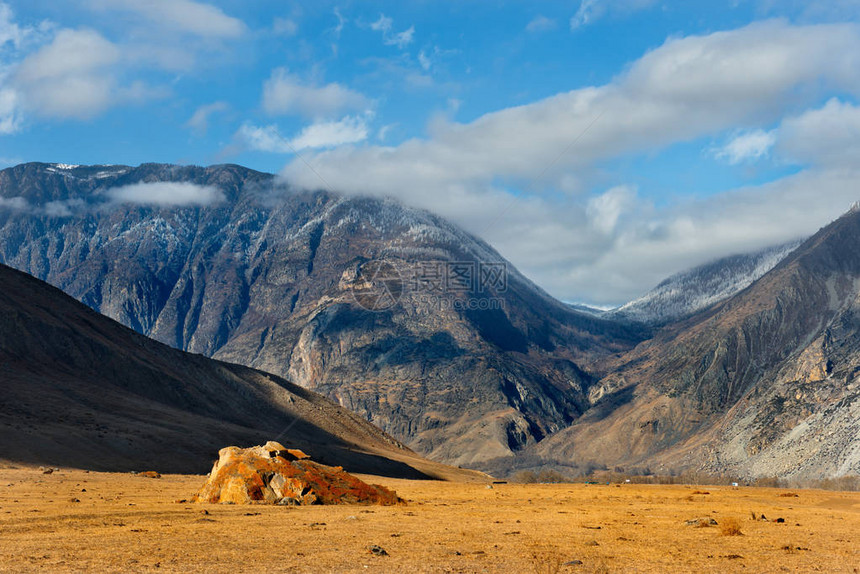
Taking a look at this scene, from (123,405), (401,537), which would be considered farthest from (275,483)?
(123,405)

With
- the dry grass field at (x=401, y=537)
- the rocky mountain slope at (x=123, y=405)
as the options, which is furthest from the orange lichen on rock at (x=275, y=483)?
the rocky mountain slope at (x=123, y=405)

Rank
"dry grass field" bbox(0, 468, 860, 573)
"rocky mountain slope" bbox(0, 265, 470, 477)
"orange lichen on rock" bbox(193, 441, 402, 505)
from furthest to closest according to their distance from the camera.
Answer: "rocky mountain slope" bbox(0, 265, 470, 477) < "orange lichen on rock" bbox(193, 441, 402, 505) < "dry grass field" bbox(0, 468, 860, 573)

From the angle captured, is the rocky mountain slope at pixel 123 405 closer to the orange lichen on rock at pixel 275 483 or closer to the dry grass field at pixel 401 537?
the orange lichen on rock at pixel 275 483

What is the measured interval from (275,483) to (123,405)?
89.6 m

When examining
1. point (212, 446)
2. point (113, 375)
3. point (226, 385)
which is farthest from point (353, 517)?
point (226, 385)

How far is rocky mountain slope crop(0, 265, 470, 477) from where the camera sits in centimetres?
9667

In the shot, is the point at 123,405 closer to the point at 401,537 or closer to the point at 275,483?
the point at 275,483

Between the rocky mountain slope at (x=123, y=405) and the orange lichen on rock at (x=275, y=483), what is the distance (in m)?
41.3

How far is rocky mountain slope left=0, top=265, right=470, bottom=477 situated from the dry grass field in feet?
146

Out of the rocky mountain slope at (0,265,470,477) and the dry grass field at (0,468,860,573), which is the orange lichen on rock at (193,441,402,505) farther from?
the rocky mountain slope at (0,265,470,477)

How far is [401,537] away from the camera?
34562mm

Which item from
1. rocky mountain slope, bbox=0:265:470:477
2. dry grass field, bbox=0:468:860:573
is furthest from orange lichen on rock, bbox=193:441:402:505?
rocky mountain slope, bbox=0:265:470:477

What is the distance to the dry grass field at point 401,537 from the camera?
2772 cm

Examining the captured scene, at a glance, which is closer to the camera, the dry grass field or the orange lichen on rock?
the dry grass field
